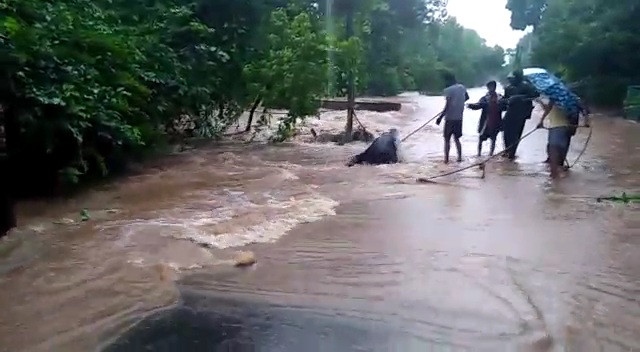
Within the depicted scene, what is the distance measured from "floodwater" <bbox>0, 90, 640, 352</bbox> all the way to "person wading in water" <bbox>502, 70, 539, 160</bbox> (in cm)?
173

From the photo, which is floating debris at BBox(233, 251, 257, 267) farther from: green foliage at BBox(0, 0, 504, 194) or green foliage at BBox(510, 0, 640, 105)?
green foliage at BBox(510, 0, 640, 105)

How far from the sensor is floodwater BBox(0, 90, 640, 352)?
514 centimetres

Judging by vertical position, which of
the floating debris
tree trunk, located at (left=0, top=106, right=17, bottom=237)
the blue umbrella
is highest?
the blue umbrella

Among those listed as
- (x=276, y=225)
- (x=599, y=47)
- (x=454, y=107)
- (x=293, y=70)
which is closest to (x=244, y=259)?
(x=276, y=225)

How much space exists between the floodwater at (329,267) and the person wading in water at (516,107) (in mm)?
1733

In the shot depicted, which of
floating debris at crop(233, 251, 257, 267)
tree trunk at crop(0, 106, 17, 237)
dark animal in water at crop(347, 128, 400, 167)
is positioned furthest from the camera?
dark animal in water at crop(347, 128, 400, 167)

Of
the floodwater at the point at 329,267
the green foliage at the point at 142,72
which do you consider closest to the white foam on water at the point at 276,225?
the floodwater at the point at 329,267

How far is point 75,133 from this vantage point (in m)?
9.70

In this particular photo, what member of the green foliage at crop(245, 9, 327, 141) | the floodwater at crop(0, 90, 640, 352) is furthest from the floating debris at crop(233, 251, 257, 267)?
the green foliage at crop(245, 9, 327, 141)

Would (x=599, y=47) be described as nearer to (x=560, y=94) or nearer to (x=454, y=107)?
(x=454, y=107)

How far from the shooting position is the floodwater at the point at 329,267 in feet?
16.9

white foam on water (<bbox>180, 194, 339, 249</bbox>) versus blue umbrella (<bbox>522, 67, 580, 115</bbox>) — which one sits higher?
blue umbrella (<bbox>522, 67, 580, 115</bbox>)

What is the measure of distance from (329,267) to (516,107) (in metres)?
7.90

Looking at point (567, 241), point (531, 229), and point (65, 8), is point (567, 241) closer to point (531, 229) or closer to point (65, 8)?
point (531, 229)
